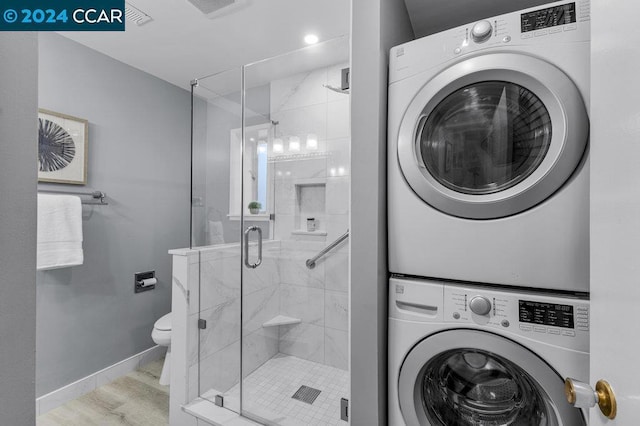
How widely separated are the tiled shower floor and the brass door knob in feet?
4.72

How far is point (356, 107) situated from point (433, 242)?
55cm

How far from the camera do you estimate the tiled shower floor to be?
1658 mm

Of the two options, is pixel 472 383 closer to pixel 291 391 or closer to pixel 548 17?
pixel 548 17

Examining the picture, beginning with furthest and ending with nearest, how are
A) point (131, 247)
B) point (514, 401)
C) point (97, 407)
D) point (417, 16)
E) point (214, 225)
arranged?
point (131, 247)
point (214, 225)
point (97, 407)
point (417, 16)
point (514, 401)

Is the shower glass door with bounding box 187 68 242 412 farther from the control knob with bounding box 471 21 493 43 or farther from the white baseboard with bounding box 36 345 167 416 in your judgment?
the control knob with bounding box 471 21 493 43

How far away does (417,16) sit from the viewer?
134 cm

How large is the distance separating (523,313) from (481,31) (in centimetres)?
84

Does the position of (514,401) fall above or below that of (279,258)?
below

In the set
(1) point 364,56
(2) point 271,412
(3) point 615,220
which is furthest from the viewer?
(2) point 271,412

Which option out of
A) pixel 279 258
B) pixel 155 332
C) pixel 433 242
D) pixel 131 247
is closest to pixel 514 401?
pixel 433 242

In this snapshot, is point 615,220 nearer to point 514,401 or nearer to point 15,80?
point 514,401

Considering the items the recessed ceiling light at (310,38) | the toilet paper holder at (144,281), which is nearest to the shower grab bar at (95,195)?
the toilet paper holder at (144,281)

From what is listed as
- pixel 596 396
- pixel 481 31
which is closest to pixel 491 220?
pixel 596 396

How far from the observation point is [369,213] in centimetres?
101
